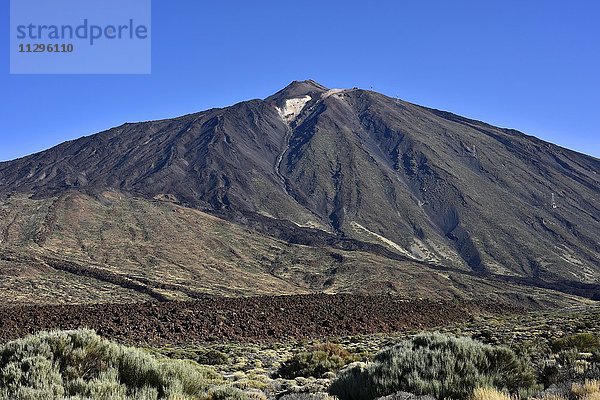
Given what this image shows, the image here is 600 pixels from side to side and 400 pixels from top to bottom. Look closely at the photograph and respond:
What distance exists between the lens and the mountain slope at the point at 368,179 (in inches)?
3981

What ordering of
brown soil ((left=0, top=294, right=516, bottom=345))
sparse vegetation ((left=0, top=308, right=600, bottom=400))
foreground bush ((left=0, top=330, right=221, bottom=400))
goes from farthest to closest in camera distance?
brown soil ((left=0, top=294, right=516, bottom=345)), sparse vegetation ((left=0, top=308, right=600, bottom=400)), foreground bush ((left=0, top=330, right=221, bottom=400))

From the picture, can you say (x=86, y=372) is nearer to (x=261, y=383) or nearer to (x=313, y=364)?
(x=261, y=383)

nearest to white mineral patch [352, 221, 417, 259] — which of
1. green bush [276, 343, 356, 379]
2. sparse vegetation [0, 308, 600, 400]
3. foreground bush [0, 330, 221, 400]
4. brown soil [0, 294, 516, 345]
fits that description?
brown soil [0, 294, 516, 345]

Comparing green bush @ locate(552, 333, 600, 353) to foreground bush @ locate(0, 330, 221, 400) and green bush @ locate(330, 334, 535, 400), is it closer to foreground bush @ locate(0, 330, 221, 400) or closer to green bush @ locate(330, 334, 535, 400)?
green bush @ locate(330, 334, 535, 400)

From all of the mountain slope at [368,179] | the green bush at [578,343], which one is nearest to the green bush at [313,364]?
the green bush at [578,343]

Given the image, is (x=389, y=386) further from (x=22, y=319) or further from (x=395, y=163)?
(x=395, y=163)

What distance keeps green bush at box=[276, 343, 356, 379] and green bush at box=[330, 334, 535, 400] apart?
141 inches

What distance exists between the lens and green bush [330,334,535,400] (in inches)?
273

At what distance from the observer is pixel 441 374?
7.39 metres

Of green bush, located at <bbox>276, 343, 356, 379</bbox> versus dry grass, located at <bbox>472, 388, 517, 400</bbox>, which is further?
green bush, located at <bbox>276, 343, 356, 379</bbox>

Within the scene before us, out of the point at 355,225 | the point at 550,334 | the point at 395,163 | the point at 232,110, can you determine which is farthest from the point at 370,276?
the point at 232,110

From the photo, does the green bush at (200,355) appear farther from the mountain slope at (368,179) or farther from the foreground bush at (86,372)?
the mountain slope at (368,179)

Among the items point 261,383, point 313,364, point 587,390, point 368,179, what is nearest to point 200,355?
point 313,364

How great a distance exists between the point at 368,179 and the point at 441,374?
127937 mm
